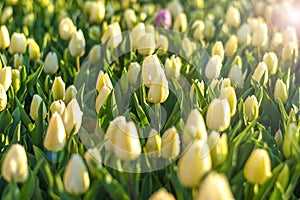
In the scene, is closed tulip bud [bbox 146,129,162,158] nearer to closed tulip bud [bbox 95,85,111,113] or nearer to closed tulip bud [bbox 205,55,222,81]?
closed tulip bud [bbox 95,85,111,113]

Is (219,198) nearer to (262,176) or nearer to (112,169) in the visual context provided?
(262,176)

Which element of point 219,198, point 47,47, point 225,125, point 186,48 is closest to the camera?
point 219,198

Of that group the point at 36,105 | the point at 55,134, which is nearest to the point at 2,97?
the point at 36,105

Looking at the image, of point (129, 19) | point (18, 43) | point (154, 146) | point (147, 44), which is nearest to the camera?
point (154, 146)

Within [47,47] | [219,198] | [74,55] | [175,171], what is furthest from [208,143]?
[47,47]

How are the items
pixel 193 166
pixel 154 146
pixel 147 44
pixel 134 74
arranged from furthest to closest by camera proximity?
1. pixel 147 44
2. pixel 134 74
3. pixel 154 146
4. pixel 193 166

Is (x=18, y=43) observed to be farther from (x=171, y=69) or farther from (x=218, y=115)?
(x=218, y=115)

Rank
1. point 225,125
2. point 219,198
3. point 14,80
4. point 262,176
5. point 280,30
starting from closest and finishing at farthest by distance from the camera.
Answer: point 219,198, point 262,176, point 225,125, point 14,80, point 280,30
